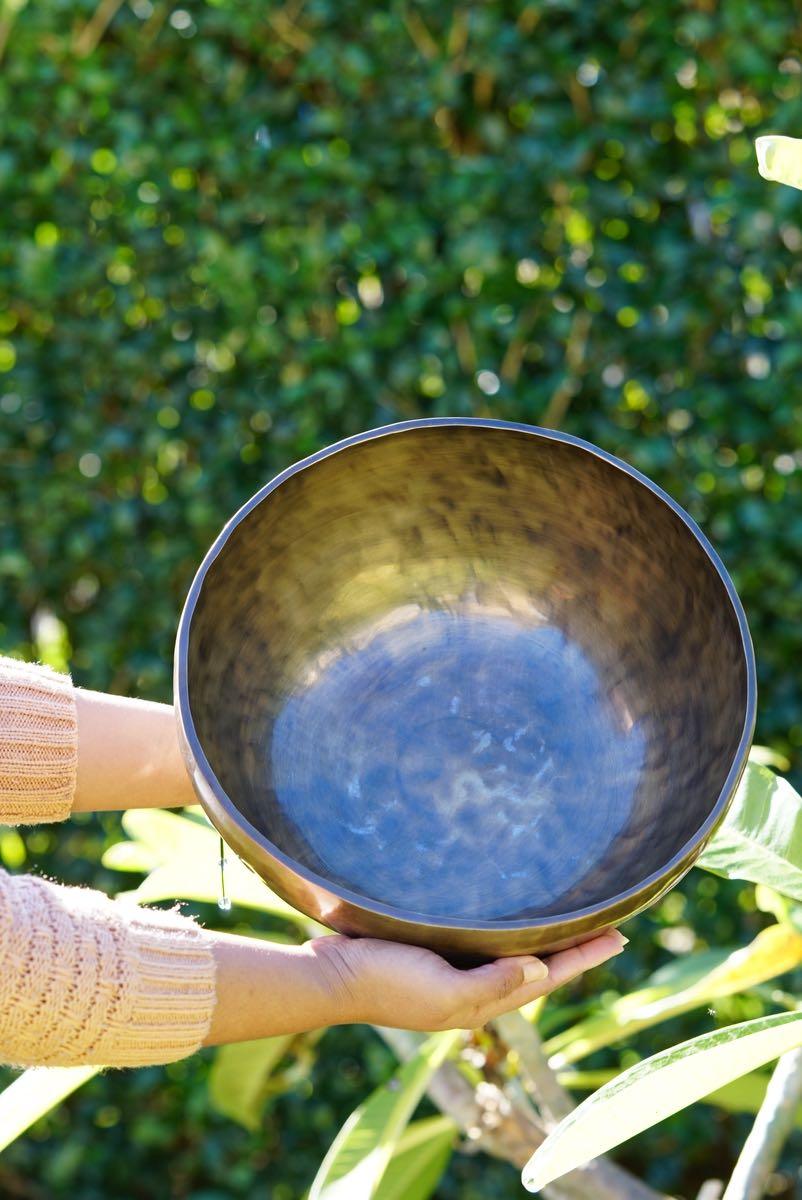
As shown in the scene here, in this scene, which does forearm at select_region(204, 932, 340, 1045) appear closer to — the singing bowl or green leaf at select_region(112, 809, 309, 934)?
the singing bowl

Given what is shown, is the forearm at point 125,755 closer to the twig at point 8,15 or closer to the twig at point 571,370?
→ the twig at point 571,370

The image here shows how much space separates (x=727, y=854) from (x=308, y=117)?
1408 mm

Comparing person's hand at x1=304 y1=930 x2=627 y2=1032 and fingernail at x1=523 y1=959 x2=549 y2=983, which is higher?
fingernail at x1=523 y1=959 x2=549 y2=983

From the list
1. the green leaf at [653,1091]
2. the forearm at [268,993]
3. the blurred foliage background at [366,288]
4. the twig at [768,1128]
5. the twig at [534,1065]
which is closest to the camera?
the green leaf at [653,1091]

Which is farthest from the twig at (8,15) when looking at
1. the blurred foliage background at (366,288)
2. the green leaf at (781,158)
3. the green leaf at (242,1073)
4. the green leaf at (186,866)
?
the green leaf at (242,1073)

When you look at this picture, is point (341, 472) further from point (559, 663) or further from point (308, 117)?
point (308, 117)

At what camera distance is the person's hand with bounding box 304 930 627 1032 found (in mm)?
1025

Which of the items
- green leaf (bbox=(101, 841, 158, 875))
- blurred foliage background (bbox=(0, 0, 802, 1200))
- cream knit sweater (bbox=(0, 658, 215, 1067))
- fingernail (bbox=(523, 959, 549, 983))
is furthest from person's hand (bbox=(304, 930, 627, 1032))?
blurred foliage background (bbox=(0, 0, 802, 1200))

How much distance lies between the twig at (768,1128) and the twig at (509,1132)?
0.78 feet

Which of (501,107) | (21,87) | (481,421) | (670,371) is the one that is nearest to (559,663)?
(481,421)

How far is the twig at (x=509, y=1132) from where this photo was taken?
1.61 meters

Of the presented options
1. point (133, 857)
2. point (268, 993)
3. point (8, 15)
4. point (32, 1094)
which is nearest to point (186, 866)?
point (133, 857)

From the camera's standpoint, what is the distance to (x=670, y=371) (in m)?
2.18

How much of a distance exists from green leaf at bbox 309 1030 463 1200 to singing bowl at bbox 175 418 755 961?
1.71 feet
